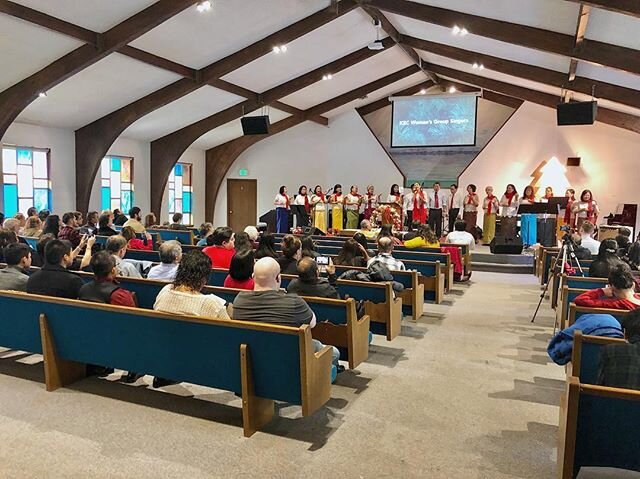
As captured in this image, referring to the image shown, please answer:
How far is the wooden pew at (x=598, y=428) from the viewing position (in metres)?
2.01

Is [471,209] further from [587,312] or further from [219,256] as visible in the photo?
[587,312]

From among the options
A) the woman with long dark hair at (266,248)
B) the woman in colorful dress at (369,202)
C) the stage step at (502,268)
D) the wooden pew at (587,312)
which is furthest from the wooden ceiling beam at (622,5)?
the woman in colorful dress at (369,202)

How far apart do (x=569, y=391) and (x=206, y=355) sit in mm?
1782

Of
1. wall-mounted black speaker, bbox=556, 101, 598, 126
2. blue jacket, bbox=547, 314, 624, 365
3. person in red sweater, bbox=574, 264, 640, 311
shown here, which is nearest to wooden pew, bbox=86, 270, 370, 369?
blue jacket, bbox=547, 314, 624, 365

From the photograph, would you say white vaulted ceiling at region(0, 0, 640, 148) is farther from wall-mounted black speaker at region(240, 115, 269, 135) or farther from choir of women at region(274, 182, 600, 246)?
choir of women at region(274, 182, 600, 246)

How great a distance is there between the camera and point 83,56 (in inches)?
290

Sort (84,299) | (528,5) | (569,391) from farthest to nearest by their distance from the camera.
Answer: (528,5) < (84,299) < (569,391)

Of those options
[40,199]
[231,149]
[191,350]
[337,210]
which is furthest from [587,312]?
[231,149]

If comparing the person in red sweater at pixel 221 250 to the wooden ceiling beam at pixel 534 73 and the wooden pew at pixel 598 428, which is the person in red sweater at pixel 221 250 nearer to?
the wooden pew at pixel 598 428

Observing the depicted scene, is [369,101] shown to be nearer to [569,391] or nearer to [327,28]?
[327,28]

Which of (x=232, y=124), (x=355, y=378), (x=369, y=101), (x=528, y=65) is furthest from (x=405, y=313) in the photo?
(x=369, y=101)

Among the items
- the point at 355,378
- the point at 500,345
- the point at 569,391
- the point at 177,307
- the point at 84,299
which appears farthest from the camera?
the point at 500,345

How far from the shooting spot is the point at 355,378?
3.75 metres

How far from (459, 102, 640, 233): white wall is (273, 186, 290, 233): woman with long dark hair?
15.4ft
